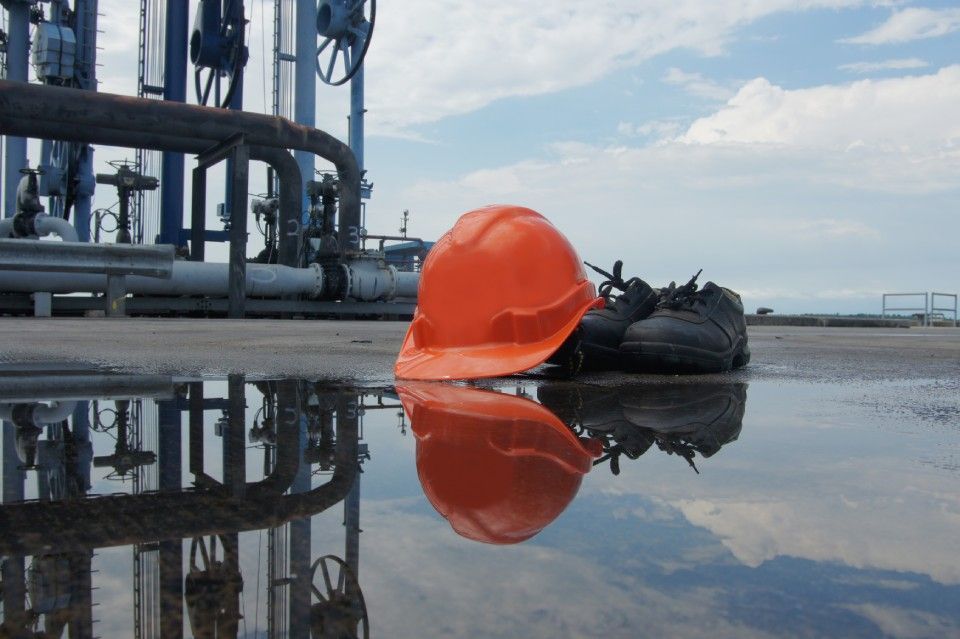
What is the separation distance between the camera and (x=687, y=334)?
3695 mm

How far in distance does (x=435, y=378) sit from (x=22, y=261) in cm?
1176

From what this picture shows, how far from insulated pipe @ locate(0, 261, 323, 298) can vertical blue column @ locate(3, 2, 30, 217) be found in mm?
9492

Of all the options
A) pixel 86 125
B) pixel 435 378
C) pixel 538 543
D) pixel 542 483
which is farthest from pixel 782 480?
pixel 86 125

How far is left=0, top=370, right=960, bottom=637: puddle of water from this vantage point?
83 centimetres

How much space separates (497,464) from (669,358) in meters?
2.20

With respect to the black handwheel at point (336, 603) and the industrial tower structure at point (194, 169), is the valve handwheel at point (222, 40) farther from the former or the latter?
the black handwheel at point (336, 603)

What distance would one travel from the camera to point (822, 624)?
820mm

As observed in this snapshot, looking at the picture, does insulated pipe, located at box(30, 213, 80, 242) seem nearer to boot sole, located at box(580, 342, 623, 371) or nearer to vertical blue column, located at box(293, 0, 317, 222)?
vertical blue column, located at box(293, 0, 317, 222)

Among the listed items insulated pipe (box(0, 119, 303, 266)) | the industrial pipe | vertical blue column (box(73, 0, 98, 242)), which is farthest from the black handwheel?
vertical blue column (box(73, 0, 98, 242))

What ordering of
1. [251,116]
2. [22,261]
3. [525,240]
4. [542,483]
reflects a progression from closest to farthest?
[542,483]
[525,240]
[22,261]
[251,116]

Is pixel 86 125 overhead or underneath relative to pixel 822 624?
overhead

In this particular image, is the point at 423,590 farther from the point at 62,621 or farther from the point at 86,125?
the point at 86,125

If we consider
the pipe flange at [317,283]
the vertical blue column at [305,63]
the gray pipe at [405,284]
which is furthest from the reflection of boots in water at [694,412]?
the vertical blue column at [305,63]

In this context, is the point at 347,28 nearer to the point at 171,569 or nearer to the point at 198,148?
the point at 198,148
